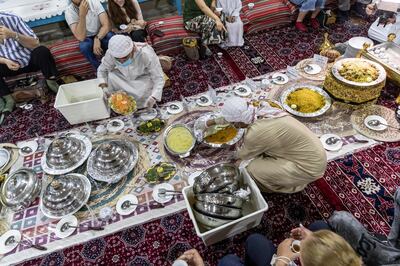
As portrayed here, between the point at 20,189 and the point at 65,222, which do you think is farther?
the point at 20,189

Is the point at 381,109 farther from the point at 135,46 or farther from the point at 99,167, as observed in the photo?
the point at 99,167

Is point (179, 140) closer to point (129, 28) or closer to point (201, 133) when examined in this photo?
point (201, 133)

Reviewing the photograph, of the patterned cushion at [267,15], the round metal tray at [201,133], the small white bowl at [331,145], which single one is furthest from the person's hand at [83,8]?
the small white bowl at [331,145]

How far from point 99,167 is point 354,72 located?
246 centimetres

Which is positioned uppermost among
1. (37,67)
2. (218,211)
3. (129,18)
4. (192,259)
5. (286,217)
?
(129,18)

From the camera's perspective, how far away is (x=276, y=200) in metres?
2.38

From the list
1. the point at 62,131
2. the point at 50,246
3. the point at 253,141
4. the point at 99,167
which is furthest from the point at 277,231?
the point at 62,131

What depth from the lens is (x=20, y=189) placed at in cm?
238

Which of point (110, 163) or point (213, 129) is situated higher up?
point (213, 129)

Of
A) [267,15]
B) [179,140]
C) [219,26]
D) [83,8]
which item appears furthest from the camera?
[267,15]

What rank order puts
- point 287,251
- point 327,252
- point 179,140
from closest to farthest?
1. point 327,252
2. point 287,251
3. point 179,140

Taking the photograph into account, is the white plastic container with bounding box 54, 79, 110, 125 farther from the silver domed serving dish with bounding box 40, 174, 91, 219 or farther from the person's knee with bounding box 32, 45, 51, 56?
the silver domed serving dish with bounding box 40, 174, 91, 219

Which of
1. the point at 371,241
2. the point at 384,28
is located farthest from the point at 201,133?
the point at 384,28

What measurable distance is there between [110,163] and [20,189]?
2.51 feet
